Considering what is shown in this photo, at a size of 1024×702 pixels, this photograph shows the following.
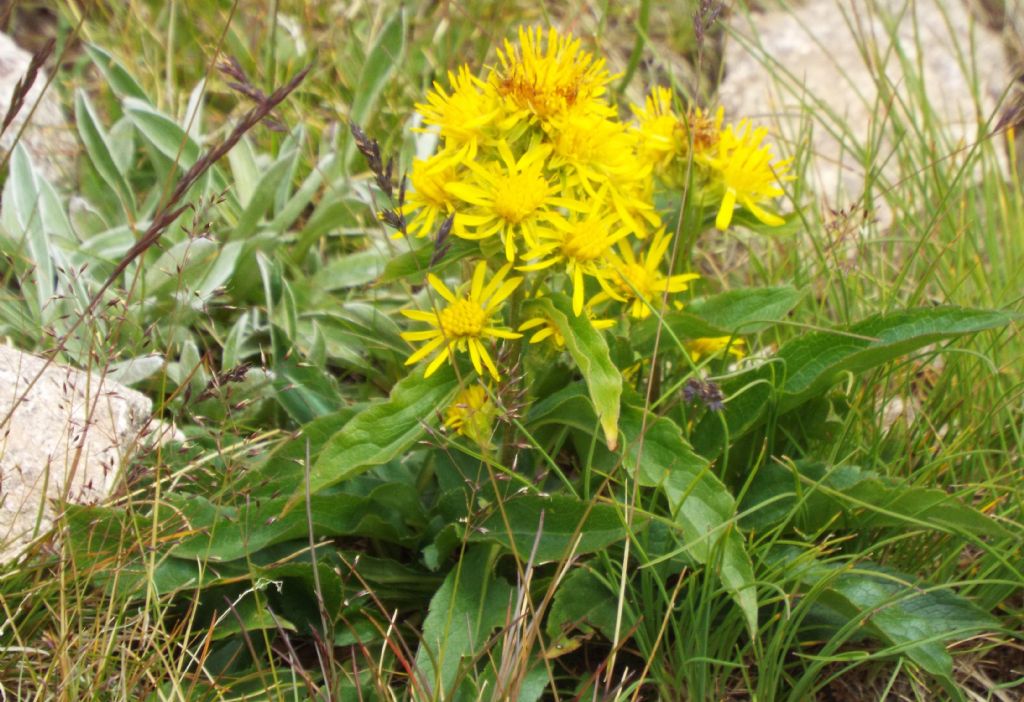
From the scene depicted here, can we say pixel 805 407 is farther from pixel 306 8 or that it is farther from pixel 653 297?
pixel 306 8

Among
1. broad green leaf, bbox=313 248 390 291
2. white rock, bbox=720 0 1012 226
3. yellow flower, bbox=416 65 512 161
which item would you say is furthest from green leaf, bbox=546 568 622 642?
white rock, bbox=720 0 1012 226

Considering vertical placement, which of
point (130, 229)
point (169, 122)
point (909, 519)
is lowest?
point (909, 519)

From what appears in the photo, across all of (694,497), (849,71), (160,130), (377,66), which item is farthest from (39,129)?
(849,71)

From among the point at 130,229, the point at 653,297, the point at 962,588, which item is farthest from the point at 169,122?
the point at 962,588

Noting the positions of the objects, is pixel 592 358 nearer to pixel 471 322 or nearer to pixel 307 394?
pixel 471 322

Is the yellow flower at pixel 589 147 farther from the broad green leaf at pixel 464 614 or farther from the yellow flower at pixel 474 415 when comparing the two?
the broad green leaf at pixel 464 614

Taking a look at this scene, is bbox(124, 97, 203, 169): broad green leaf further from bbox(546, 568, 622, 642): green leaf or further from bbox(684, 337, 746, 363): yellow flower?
bbox(546, 568, 622, 642): green leaf
